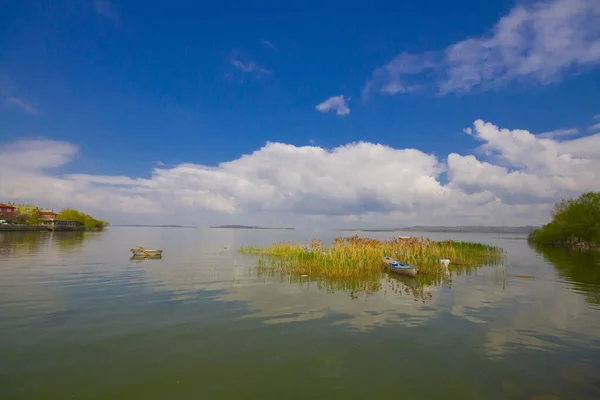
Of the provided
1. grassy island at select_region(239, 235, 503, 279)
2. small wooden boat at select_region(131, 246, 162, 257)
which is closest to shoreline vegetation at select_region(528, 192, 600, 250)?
grassy island at select_region(239, 235, 503, 279)

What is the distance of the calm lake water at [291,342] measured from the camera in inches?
333

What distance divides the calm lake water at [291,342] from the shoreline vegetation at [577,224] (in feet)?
223

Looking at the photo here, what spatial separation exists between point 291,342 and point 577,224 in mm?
90188

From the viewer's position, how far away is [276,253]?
41.0 metres

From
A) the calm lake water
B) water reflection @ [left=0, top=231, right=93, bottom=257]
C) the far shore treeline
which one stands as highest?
the far shore treeline

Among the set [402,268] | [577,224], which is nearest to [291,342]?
[402,268]

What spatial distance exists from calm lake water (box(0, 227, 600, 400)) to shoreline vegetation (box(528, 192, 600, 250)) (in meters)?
67.9

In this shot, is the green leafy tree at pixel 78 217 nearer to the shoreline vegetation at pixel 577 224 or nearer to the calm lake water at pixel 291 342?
the calm lake water at pixel 291 342

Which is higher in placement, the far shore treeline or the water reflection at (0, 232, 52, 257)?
the far shore treeline

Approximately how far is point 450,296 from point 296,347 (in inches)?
519

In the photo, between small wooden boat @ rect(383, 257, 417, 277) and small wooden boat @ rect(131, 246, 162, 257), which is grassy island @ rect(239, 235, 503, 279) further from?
small wooden boat @ rect(131, 246, 162, 257)

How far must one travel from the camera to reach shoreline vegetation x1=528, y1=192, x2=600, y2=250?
72438mm

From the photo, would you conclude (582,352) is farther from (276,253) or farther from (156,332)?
(276,253)

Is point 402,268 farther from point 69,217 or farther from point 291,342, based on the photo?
point 69,217
